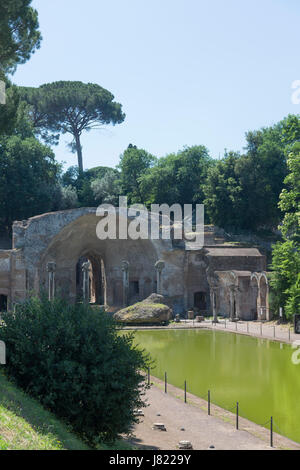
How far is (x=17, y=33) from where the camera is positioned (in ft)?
72.4

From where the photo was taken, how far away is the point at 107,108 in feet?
231

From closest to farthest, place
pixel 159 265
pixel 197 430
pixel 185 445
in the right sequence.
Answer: pixel 185 445
pixel 197 430
pixel 159 265

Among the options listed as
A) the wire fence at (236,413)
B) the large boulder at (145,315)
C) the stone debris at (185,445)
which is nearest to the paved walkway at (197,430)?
the wire fence at (236,413)

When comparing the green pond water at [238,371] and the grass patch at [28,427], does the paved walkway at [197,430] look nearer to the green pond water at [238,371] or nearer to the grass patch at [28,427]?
the green pond water at [238,371]

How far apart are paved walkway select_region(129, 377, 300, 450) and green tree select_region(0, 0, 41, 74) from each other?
13.4m

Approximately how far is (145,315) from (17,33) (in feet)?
69.9

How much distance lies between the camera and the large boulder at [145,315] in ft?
125

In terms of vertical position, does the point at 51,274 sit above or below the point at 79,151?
below

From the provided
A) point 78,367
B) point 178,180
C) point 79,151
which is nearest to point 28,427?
point 78,367

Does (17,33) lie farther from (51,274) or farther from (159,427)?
(51,274)

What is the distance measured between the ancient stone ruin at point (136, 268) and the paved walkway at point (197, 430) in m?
22.6

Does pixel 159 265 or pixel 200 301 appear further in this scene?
pixel 200 301

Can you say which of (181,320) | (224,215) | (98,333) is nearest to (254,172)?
(224,215)

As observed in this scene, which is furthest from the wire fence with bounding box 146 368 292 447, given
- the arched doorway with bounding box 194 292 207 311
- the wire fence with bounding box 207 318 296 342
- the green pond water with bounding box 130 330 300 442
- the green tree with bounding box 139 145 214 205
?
the green tree with bounding box 139 145 214 205
